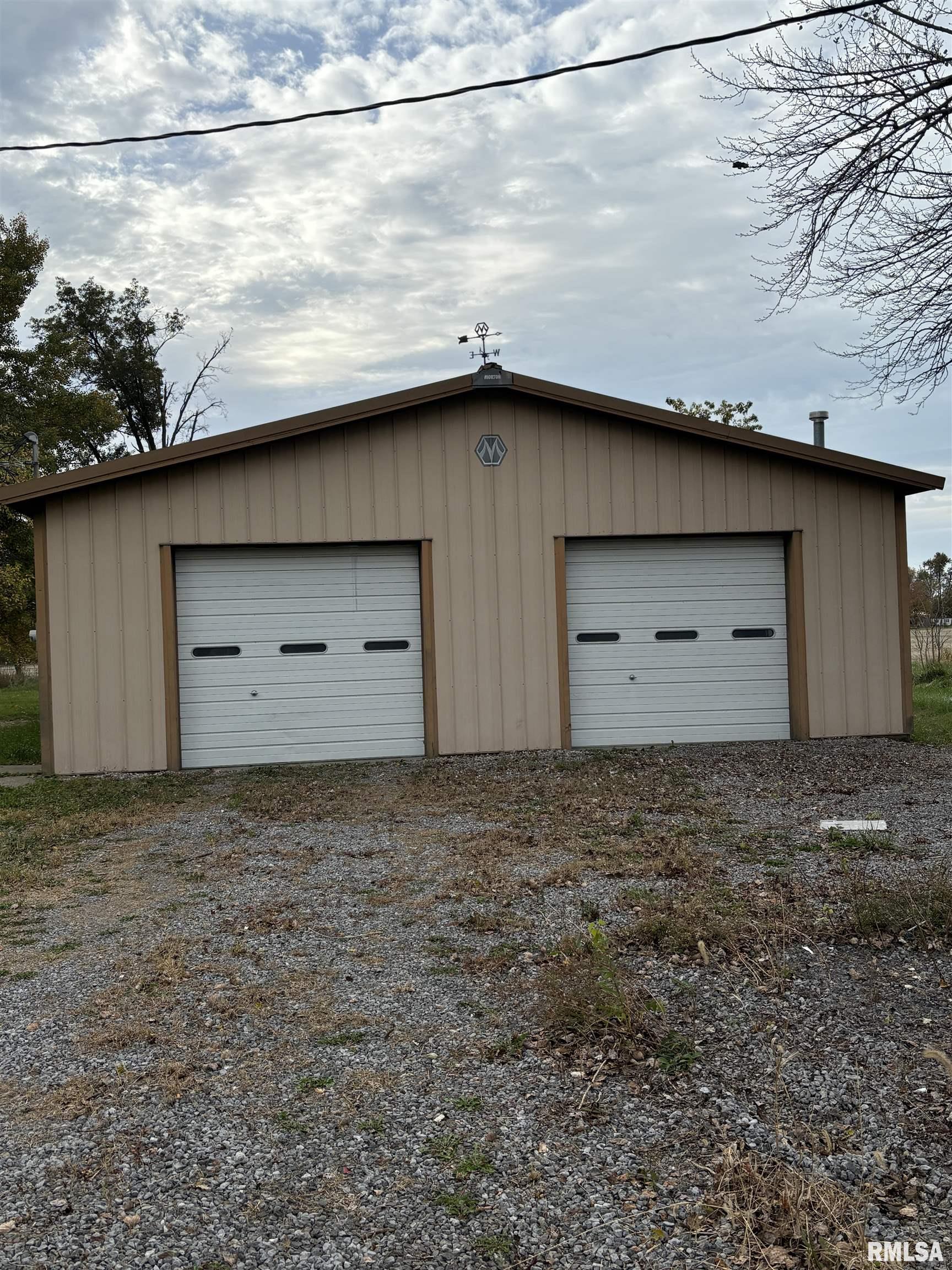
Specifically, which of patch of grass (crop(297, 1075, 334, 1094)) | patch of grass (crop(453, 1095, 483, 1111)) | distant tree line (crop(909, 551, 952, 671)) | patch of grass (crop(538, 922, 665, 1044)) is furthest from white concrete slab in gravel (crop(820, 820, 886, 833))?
distant tree line (crop(909, 551, 952, 671))

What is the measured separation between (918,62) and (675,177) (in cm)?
404

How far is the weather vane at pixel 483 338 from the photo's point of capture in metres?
11.2

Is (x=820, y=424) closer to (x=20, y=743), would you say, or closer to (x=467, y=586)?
(x=467, y=586)

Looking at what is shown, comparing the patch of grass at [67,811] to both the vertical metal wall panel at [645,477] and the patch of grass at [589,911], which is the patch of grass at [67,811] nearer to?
the patch of grass at [589,911]

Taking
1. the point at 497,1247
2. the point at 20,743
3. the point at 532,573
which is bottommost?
the point at 497,1247

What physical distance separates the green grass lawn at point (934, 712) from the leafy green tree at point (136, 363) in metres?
24.1

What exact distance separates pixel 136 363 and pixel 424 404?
83.7 feet

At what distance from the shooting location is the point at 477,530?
1048 centimetres

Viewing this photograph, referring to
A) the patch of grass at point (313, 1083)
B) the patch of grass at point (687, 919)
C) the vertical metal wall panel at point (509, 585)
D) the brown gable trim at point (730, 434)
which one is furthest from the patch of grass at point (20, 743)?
the patch of grass at point (313, 1083)

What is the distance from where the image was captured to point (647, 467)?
10688 mm

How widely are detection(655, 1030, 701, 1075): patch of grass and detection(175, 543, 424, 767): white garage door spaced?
7.38 meters

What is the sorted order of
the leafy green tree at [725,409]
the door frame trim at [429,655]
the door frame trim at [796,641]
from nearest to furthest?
the door frame trim at [429,655], the door frame trim at [796,641], the leafy green tree at [725,409]

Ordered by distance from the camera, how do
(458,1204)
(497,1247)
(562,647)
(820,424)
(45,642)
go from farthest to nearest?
(820,424) → (562,647) → (45,642) → (458,1204) → (497,1247)

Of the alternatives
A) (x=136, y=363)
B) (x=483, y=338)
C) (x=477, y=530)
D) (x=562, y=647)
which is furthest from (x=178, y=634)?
(x=136, y=363)
